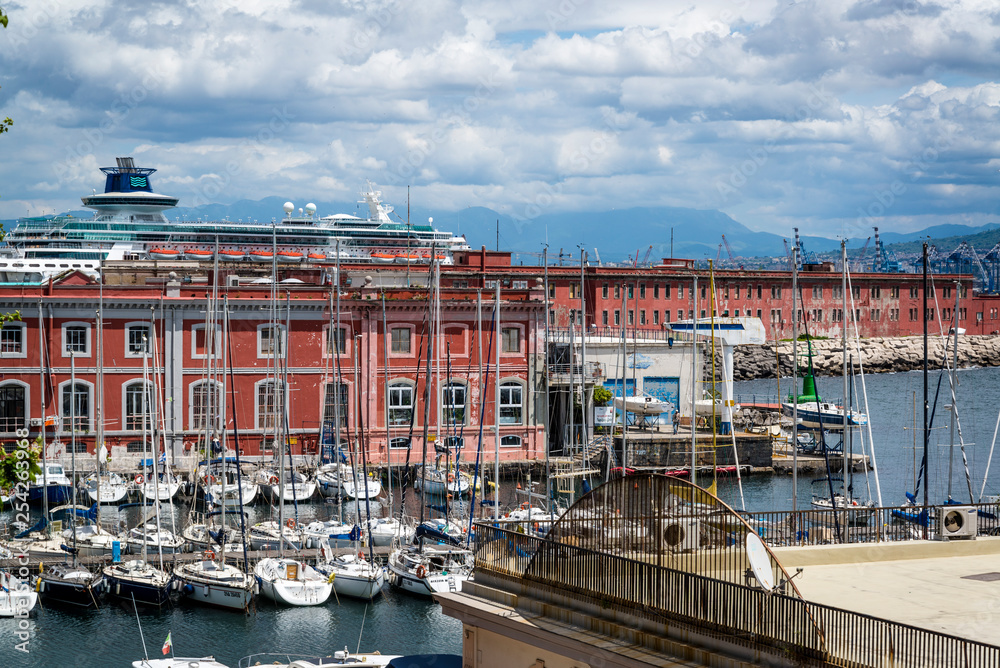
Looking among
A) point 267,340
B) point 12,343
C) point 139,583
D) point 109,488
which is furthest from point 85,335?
point 139,583

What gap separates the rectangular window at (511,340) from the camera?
43.5 meters

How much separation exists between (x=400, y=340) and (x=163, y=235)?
5809cm

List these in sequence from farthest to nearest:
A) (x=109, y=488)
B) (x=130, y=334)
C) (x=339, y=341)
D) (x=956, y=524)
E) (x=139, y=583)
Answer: (x=339, y=341) → (x=130, y=334) → (x=109, y=488) → (x=139, y=583) → (x=956, y=524)

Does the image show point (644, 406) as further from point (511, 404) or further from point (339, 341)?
point (339, 341)

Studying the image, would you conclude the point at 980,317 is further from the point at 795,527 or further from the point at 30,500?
the point at 795,527

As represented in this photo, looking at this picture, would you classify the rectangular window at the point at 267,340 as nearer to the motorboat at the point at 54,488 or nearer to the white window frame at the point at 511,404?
the motorboat at the point at 54,488

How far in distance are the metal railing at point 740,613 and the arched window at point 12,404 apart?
34.2 m

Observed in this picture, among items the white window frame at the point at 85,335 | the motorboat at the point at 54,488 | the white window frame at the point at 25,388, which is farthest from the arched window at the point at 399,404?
the white window frame at the point at 25,388

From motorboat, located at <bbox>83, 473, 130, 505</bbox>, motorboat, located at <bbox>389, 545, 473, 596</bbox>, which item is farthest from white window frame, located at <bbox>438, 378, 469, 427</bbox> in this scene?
motorboat, located at <bbox>389, 545, 473, 596</bbox>

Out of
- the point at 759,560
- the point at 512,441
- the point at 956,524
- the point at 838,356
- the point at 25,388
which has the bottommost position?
the point at 512,441

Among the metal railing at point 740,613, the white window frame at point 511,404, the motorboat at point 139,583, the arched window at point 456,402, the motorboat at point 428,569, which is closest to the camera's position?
the metal railing at point 740,613

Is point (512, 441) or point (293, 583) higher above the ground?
point (512, 441)

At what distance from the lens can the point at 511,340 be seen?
43656mm

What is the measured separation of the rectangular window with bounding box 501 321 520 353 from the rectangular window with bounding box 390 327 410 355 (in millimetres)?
3587
